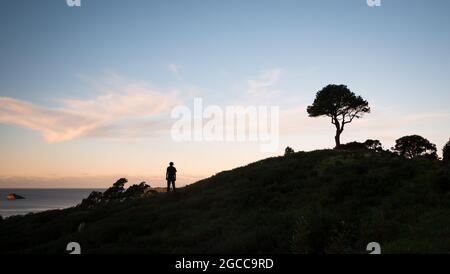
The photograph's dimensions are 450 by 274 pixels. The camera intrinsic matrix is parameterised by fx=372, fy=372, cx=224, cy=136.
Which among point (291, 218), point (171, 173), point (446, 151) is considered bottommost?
point (291, 218)

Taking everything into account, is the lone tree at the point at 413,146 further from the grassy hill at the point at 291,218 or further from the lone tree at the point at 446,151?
the grassy hill at the point at 291,218

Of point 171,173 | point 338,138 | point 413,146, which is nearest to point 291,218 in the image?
point 171,173

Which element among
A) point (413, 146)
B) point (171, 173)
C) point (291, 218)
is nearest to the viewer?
point (291, 218)

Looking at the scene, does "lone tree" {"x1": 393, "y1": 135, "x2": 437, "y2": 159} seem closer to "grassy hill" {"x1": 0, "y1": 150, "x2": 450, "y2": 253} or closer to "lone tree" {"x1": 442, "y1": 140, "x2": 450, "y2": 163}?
"lone tree" {"x1": 442, "y1": 140, "x2": 450, "y2": 163}

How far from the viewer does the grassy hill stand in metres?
13.9

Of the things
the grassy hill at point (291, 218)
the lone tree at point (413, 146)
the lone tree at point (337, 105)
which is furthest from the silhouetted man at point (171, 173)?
the lone tree at point (413, 146)

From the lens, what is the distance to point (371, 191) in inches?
822

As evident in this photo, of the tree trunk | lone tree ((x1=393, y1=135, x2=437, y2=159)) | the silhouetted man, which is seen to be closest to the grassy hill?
the silhouetted man

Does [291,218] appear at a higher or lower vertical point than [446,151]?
lower

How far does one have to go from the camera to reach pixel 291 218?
18.3 meters

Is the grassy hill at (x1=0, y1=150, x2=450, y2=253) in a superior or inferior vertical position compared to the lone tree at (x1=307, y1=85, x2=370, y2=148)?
inferior

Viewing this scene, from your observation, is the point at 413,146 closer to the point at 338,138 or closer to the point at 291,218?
the point at 338,138

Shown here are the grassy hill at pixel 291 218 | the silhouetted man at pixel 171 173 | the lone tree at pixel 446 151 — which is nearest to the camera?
the grassy hill at pixel 291 218

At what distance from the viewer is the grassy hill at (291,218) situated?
1386 cm
